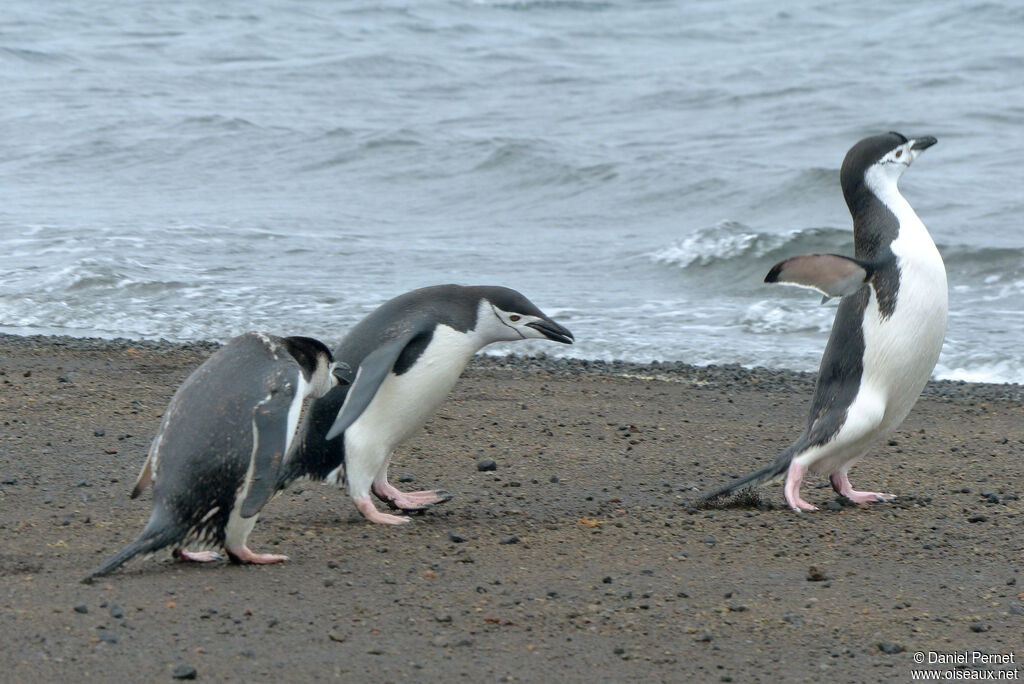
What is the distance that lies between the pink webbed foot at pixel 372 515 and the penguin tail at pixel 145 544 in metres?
0.86

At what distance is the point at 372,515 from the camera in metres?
4.49

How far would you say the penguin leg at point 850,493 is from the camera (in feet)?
15.9

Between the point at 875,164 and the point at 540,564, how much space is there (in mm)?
1976

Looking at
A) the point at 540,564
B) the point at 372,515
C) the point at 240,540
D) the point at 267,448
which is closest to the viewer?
the point at 267,448

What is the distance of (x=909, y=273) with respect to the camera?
4.77m

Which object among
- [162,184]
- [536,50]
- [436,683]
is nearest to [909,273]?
[436,683]

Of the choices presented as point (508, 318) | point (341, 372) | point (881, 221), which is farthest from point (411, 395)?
point (881, 221)

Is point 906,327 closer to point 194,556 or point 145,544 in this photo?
point 194,556

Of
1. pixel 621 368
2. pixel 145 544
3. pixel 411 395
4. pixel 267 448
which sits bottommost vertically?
pixel 621 368

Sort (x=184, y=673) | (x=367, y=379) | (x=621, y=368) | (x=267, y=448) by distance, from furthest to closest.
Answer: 1. (x=621, y=368)
2. (x=367, y=379)
3. (x=267, y=448)
4. (x=184, y=673)

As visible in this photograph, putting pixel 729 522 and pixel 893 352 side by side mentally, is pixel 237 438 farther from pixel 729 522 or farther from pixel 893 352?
pixel 893 352

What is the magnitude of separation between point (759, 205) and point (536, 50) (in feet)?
39.9

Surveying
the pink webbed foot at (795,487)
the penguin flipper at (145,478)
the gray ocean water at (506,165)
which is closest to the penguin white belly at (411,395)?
the penguin flipper at (145,478)

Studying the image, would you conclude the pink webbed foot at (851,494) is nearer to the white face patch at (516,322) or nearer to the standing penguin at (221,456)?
the white face patch at (516,322)
